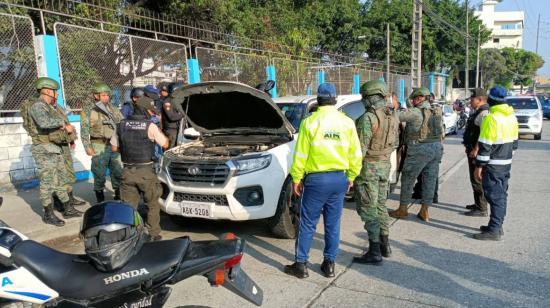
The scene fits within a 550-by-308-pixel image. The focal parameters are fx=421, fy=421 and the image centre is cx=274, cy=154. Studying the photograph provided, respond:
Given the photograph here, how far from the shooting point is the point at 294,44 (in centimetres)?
1847

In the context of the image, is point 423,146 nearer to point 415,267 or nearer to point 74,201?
point 415,267

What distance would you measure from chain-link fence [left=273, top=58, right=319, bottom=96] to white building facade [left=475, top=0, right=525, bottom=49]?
94520mm

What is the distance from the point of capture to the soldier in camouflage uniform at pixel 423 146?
575 cm

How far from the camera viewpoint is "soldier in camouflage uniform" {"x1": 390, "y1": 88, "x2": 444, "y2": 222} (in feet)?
18.9

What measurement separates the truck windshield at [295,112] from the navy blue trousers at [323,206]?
1879 mm

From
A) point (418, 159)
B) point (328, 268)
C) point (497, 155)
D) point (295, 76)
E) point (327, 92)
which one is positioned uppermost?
point (295, 76)

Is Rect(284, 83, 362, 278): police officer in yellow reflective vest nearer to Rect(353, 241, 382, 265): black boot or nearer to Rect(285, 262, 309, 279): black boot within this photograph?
Rect(285, 262, 309, 279): black boot

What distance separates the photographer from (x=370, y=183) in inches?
171

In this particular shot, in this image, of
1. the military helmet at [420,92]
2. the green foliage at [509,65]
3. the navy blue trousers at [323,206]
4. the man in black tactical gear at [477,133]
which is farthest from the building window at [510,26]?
the navy blue trousers at [323,206]

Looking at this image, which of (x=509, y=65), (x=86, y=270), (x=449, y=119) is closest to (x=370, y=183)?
(x=86, y=270)

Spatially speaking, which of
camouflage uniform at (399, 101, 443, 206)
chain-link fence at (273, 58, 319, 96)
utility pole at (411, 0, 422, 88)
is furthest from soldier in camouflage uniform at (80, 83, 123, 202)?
utility pole at (411, 0, 422, 88)

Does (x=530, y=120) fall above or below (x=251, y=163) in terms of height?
below

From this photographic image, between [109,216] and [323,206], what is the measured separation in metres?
2.17

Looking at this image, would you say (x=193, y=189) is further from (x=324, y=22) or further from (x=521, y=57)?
(x=521, y=57)
